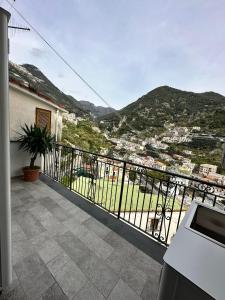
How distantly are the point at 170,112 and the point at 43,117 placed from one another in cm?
503

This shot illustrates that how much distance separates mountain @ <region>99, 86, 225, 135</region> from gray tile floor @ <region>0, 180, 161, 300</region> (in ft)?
10.4

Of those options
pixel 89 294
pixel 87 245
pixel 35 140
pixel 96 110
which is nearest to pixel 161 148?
pixel 35 140

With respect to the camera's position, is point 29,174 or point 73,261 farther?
point 29,174

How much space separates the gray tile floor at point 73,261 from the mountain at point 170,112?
10.4ft

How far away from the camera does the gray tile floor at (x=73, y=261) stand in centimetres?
142

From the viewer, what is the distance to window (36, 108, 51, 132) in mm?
4270

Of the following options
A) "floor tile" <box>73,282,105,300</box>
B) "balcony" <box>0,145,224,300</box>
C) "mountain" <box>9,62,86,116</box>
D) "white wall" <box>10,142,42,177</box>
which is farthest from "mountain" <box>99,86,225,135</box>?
"white wall" <box>10,142,42,177</box>

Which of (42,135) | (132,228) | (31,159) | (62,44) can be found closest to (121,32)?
(62,44)

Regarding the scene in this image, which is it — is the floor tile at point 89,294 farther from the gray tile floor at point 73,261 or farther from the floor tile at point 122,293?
the floor tile at point 122,293

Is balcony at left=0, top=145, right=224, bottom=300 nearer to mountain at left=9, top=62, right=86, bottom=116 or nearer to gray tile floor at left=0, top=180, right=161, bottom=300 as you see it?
gray tile floor at left=0, top=180, right=161, bottom=300

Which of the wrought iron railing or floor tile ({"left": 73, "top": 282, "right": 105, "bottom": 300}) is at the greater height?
the wrought iron railing

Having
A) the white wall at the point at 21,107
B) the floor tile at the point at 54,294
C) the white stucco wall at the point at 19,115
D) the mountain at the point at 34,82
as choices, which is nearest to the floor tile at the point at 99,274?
the floor tile at the point at 54,294

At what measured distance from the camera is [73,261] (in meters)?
1.73

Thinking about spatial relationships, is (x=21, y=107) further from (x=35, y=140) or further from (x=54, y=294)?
(x=54, y=294)
